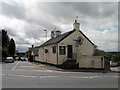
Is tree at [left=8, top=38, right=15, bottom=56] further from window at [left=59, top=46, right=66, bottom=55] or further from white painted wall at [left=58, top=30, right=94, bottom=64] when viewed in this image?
window at [left=59, top=46, right=66, bottom=55]

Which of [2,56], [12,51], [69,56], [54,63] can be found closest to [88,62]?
[69,56]

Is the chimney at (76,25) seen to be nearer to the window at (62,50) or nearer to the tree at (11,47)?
the window at (62,50)

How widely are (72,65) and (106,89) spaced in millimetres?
23385

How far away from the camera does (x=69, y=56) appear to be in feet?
131

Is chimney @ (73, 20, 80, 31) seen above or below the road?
above

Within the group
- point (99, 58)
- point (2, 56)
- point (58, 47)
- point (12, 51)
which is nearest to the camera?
point (99, 58)

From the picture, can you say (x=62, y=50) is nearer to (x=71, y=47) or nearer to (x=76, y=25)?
(x=71, y=47)

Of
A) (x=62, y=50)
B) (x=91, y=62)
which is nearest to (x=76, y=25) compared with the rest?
(x=62, y=50)

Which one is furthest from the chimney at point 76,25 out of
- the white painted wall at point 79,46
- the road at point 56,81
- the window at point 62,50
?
the road at point 56,81

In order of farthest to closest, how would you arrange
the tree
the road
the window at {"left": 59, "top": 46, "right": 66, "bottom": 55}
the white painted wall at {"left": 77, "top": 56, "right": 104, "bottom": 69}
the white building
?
the tree < the window at {"left": 59, "top": 46, "right": 66, "bottom": 55} < the white building < the white painted wall at {"left": 77, "top": 56, "right": 104, "bottom": 69} < the road

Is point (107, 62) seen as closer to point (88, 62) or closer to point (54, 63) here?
point (88, 62)

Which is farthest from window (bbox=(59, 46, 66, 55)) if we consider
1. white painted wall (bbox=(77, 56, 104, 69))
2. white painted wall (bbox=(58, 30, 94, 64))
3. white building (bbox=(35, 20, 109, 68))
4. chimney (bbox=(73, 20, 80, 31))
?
chimney (bbox=(73, 20, 80, 31))

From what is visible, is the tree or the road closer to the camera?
the road

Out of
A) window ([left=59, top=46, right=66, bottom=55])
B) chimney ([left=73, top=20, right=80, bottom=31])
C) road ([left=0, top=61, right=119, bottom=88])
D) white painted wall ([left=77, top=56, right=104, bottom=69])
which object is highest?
chimney ([left=73, top=20, right=80, bottom=31])
